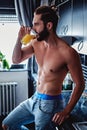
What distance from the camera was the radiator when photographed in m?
3.74

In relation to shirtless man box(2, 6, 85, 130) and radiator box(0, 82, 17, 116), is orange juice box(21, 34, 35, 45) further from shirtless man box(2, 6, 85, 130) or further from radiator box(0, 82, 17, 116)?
radiator box(0, 82, 17, 116)

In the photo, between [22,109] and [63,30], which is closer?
[22,109]

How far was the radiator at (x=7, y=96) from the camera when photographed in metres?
3.74

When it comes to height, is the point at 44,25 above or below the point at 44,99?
above

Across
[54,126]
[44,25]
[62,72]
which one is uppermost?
[44,25]

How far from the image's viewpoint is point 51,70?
1.87 m

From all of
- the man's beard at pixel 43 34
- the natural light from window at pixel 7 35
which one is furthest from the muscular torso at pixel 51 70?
the natural light from window at pixel 7 35

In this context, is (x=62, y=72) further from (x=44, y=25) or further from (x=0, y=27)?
(x=0, y=27)

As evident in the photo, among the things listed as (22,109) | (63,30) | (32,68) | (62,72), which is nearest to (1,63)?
(32,68)

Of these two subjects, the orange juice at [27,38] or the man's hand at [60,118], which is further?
the orange juice at [27,38]

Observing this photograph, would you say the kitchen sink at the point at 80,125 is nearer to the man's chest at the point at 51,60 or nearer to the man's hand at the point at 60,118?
the man's hand at the point at 60,118

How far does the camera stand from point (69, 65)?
67.4 inches

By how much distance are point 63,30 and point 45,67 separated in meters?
1.00

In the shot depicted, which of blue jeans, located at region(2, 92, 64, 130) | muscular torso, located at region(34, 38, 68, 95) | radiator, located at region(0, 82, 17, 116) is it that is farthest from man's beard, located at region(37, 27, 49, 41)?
radiator, located at region(0, 82, 17, 116)
